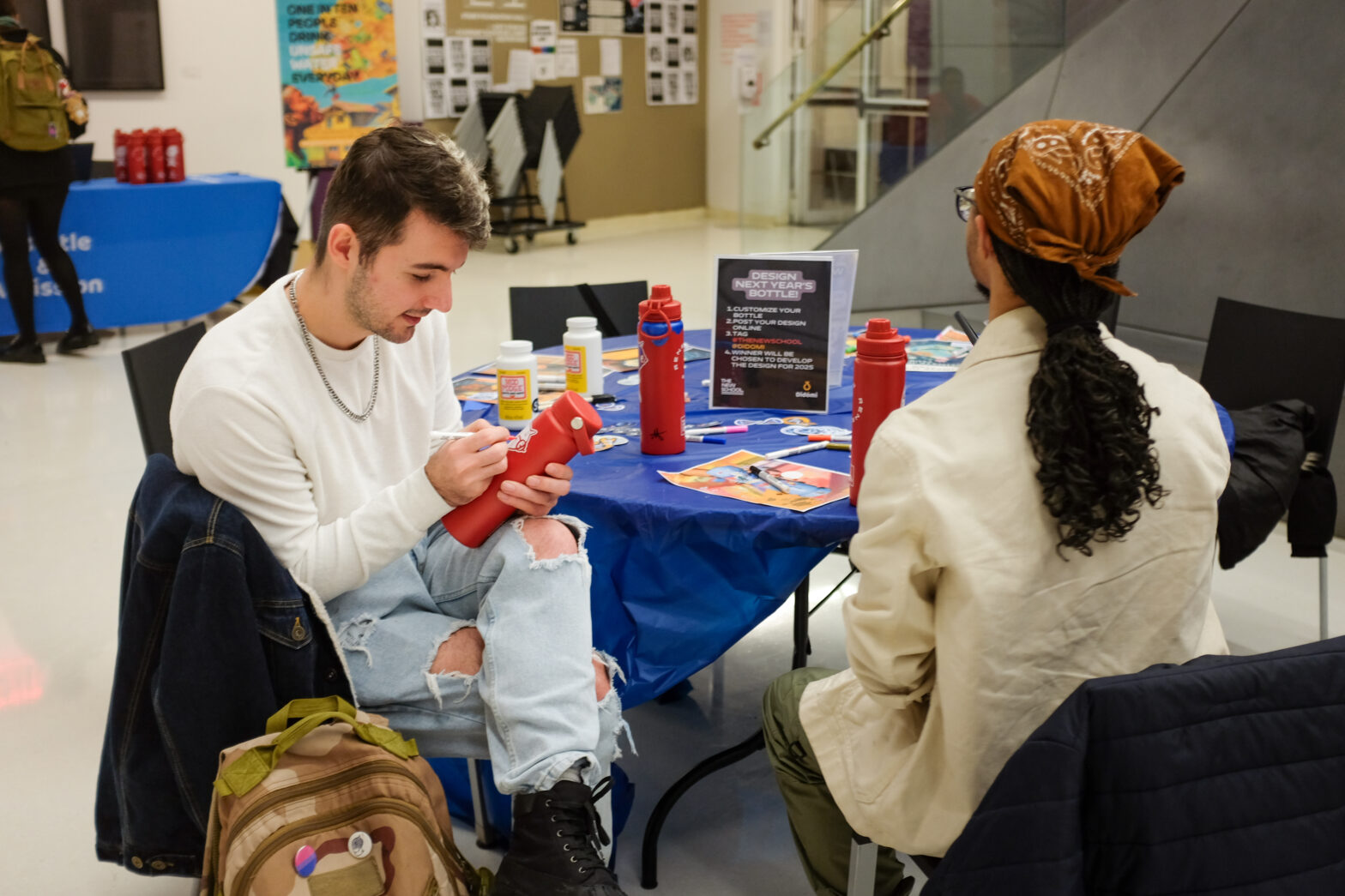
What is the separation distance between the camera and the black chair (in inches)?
106

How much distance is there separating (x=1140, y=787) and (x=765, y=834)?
1357 mm

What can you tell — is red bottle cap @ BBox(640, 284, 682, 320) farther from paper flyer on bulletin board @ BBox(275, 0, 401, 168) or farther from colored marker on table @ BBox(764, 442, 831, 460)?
paper flyer on bulletin board @ BBox(275, 0, 401, 168)

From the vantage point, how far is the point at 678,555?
6.42 feet

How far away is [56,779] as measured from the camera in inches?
99.5

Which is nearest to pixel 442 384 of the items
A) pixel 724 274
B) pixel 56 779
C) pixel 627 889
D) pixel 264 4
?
pixel 724 274

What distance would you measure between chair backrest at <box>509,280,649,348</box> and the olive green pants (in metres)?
1.80

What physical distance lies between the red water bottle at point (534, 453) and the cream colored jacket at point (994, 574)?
495 mm

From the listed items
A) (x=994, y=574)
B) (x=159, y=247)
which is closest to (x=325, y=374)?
(x=994, y=574)

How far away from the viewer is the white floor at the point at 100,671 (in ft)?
7.32

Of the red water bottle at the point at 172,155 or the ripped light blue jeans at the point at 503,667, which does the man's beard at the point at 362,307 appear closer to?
the ripped light blue jeans at the point at 503,667

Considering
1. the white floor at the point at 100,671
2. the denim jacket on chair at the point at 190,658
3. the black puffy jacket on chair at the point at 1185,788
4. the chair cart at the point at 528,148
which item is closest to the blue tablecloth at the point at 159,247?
the white floor at the point at 100,671

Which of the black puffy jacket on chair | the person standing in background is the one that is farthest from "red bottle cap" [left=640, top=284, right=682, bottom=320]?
the person standing in background

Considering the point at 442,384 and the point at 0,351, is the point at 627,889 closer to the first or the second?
the point at 442,384

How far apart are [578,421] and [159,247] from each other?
5761mm
